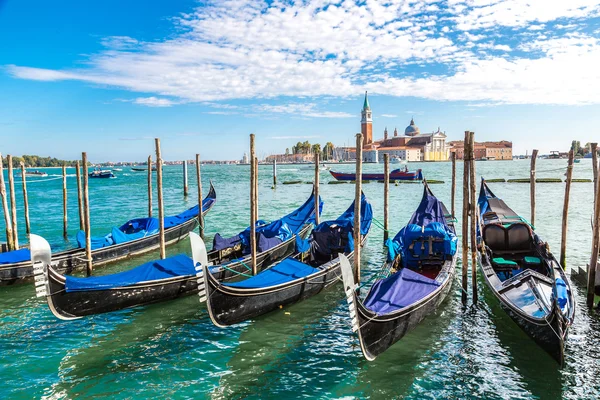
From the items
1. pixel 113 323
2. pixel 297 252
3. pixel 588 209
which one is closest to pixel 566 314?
pixel 297 252

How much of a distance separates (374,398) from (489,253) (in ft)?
14.0

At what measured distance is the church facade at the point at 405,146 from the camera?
90312 mm

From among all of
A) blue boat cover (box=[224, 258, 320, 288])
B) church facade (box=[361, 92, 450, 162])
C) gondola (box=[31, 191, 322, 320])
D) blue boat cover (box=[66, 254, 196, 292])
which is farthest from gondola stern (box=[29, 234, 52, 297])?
church facade (box=[361, 92, 450, 162])

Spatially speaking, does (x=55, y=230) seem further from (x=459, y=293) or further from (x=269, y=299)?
(x=459, y=293)

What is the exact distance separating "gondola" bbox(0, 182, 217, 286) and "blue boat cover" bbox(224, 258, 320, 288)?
13.8 feet

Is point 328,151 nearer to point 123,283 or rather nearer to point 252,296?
point 123,283

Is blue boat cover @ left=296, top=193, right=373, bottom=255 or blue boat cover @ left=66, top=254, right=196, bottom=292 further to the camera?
blue boat cover @ left=296, top=193, right=373, bottom=255

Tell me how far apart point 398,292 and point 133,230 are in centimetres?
749

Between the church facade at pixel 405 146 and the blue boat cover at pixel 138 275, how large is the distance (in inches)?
3268

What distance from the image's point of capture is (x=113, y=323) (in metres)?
6.02

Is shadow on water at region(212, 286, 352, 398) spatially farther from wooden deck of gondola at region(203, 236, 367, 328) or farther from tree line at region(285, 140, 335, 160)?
tree line at region(285, 140, 335, 160)

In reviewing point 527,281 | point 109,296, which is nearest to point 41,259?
point 109,296

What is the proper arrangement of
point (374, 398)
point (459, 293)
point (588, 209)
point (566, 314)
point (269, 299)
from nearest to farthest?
point (374, 398)
point (566, 314)
point (269, 299)
point (459, 293)
point (588, 209)

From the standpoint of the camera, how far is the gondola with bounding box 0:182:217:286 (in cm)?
744
